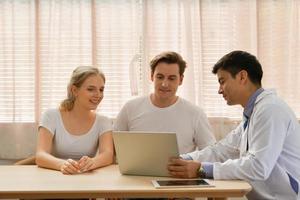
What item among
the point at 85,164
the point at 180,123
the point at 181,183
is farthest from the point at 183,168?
the point at 180,123

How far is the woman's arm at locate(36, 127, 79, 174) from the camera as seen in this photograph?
181 centimetres

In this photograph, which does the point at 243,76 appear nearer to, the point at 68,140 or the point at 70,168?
the point at 70,168

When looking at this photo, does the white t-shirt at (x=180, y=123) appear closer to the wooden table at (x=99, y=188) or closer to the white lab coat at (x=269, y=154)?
the white lab coat at (x=269, y=154)

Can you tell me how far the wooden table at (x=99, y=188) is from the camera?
57.2 inches

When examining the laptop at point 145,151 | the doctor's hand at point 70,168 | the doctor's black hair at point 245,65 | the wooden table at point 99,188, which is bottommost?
the wooden table at point 99,188

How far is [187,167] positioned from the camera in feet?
5.45

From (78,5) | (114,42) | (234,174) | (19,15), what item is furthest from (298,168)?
(19,15)

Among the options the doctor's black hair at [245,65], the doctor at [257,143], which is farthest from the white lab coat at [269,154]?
the doctor's black hair at [245,65]

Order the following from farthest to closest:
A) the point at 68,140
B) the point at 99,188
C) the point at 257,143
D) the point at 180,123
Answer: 1. the point at 180,123
2. the point at 68,140
3. the point at 257,143
4. the point at 99,188

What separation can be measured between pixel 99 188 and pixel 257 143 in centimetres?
68

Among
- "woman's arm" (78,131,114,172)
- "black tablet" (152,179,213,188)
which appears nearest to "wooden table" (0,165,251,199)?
"black tablet" (152,179,213,188)

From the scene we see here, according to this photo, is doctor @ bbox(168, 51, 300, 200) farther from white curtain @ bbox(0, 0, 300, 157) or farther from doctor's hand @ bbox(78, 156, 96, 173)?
white curtain @ bbox(0, 0, 300, 157)

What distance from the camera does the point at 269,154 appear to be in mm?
1573

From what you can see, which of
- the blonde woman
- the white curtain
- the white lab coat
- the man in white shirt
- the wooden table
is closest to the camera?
the wooden table
